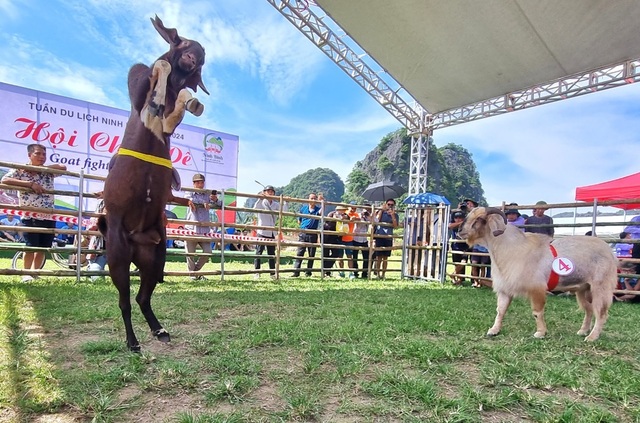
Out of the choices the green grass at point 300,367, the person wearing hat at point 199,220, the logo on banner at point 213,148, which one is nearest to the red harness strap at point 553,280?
the green grass at point 300,367

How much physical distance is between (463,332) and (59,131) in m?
9.98

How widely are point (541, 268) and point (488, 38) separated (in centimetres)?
687

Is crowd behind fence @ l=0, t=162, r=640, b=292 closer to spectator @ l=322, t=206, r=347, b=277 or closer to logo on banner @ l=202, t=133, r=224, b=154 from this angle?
spectator @ l=322, t=206, r=347, b=277

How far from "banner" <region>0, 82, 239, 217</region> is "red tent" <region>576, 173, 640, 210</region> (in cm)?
941

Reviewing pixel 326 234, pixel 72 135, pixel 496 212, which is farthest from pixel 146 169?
pixel 72 135

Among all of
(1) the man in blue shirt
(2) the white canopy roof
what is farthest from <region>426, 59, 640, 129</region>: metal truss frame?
(1) the man in blue shirt

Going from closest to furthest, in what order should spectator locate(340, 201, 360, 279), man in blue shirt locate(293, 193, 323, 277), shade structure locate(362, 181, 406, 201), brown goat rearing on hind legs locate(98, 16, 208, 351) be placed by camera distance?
brown goat rearing on hind legs locate(98, 16, 208, 351), man in blue shirt locate(293, 193, 323, 277), spectator locate(340, 201, 360, 279), shade structure locate(362, 181, 406, 201)

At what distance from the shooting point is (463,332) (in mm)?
3488

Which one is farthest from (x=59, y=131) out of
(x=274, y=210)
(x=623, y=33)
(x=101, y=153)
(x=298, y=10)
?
(x=623, y=33)

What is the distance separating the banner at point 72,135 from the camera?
8336 millimetres

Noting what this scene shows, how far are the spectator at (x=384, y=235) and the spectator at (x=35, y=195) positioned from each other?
21.5ft

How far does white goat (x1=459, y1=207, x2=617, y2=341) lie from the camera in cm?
347

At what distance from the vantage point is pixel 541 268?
11.5 feet

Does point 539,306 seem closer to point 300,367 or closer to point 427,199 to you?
point 300,367
